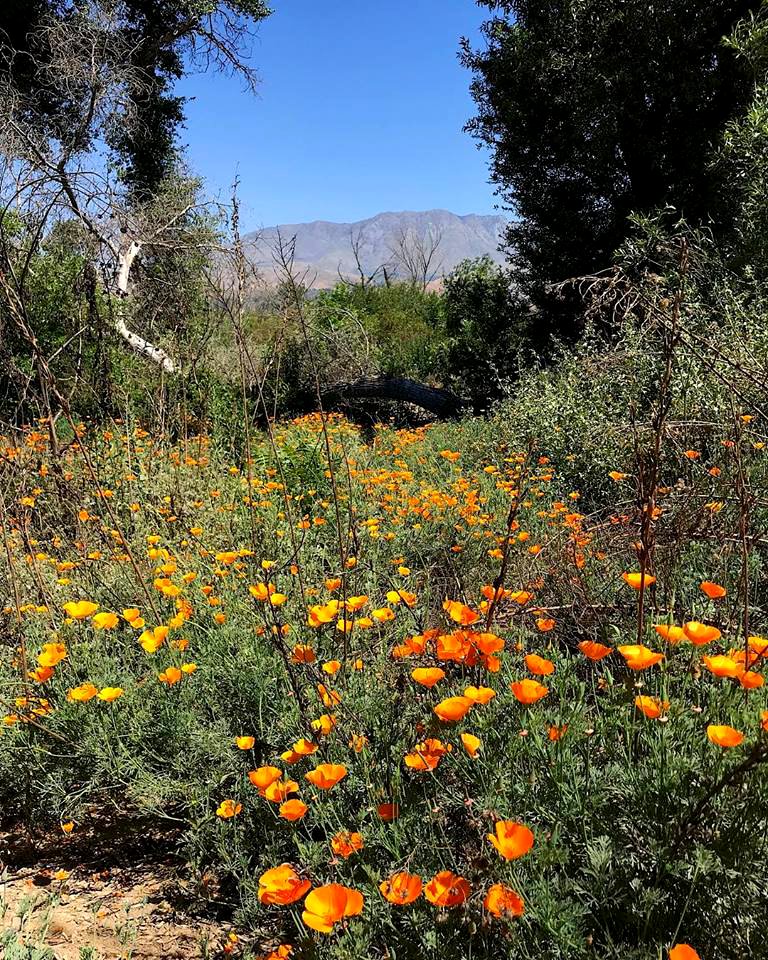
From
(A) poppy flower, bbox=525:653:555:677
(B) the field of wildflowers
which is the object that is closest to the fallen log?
(B) the field of wildflowers

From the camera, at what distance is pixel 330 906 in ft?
3.71

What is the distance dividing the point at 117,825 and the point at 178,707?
44cm

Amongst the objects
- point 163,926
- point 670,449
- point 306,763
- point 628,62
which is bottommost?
point 163,926

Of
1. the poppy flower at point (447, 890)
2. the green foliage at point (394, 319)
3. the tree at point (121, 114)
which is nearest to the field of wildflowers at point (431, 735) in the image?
the poppy flower at point (447, 890)

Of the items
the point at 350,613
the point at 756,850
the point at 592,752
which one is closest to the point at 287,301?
the point at 350,613

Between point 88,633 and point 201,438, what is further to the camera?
point 201,438

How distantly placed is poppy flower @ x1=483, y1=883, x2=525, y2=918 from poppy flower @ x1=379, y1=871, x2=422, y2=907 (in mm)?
149

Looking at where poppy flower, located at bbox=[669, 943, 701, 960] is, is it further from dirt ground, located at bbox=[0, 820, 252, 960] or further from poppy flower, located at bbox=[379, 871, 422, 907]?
dirt ground, located at bbox=[0, 820, 252, 960]

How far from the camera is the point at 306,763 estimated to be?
172 cm

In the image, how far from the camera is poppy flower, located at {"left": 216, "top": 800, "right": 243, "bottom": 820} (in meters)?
1.63

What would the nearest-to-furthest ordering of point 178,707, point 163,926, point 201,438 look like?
point 163,926
point 178,707
point 201,438

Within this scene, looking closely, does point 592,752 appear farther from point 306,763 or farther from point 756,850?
point 306,763

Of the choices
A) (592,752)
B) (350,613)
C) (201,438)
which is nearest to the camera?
(592,752)

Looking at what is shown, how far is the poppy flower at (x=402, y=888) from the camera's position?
1.15m
